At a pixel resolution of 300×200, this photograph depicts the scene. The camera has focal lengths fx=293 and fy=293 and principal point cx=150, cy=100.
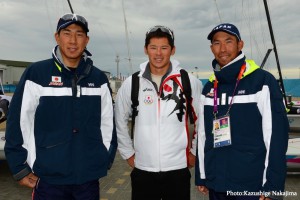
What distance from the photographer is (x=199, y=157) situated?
9.75ft

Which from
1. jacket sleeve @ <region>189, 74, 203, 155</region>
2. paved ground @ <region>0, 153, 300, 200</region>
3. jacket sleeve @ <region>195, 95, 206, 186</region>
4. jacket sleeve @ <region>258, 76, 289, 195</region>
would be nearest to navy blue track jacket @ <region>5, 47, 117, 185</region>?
jacket sleeve @ <region>195, 95, 206, 186</region>

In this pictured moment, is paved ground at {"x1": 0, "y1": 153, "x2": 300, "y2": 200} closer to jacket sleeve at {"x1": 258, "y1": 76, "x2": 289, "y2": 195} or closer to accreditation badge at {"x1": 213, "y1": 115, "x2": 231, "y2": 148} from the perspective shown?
accreditation badge at {"x1": 213, "y1": 115, "x2": 231, "y2": 148}

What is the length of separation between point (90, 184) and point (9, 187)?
11.6 ft

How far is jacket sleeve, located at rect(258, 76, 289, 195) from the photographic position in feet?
8.02

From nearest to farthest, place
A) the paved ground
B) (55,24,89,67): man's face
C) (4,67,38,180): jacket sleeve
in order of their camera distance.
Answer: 1. (4,67,38,180): jacket sleeve
2. (55,24,89,67): man's face
3. the paved ground

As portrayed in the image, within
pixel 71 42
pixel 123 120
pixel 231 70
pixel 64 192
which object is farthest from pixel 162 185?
pixel 71 42

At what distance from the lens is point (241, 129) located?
8.63 ft

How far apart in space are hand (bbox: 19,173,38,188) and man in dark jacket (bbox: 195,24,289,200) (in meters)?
1.62

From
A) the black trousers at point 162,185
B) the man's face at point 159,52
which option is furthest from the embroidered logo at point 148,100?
the black trousers at point 162,185

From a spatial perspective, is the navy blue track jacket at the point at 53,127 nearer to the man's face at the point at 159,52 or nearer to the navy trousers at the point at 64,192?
the navy trousers at the point at 64,192

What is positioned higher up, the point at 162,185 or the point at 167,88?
the point at 167,88

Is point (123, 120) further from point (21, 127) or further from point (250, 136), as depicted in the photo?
point (250, 136)

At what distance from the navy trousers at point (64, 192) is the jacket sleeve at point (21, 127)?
0.21m

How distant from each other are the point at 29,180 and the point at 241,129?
6.49ft
